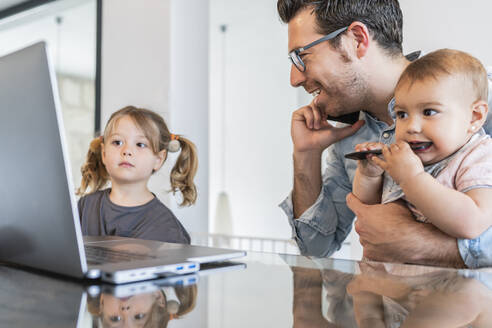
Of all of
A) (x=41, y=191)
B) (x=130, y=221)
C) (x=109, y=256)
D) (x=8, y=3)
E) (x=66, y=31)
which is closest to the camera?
(x=41, y=191)

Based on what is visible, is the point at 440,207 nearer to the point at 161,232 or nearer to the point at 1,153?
the point at 1,153

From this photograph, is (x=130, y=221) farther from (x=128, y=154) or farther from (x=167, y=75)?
(x=167, y=75)

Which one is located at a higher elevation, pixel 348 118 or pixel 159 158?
pixel 348 118

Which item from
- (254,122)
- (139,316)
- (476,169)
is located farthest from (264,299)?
(254,122)

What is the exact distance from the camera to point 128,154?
1789 millimetres

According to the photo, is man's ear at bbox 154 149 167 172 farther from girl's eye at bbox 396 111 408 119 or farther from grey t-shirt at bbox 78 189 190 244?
girl's eye at bbox 396 111 408 119

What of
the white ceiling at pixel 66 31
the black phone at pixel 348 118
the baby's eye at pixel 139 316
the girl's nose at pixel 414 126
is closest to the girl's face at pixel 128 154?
the black phone at pixel 348 118

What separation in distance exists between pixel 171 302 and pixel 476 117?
0.90 meters

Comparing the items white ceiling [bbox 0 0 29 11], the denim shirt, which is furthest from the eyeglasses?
white ceiling [bbox 0 0 29 11]

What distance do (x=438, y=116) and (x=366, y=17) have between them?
1.84 feet

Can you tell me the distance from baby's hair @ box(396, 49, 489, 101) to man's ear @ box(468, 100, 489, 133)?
14 millimetres

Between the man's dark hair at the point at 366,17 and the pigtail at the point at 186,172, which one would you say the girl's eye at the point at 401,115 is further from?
the pigtail at the point at 186,172

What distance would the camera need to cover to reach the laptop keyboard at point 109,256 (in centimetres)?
69

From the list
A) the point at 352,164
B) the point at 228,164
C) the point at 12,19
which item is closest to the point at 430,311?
the point at 352,164
